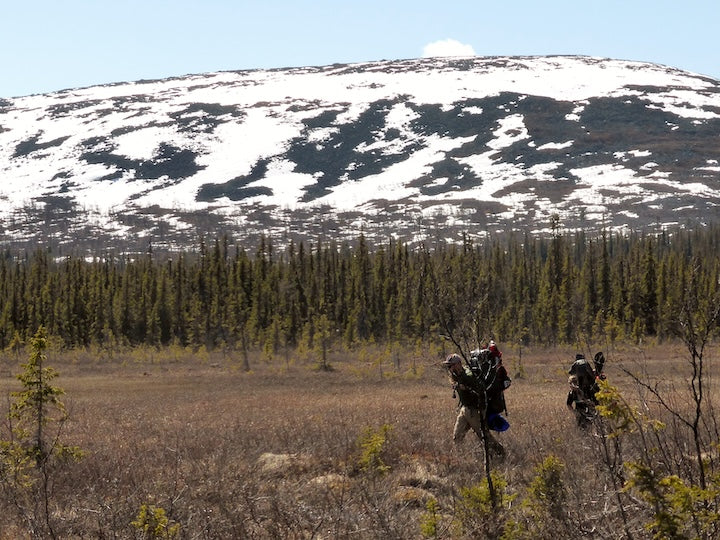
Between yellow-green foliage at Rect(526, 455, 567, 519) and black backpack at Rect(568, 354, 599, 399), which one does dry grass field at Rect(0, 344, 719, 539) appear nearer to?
yellow-green foliage at Rect(526, 455, 567, 519)

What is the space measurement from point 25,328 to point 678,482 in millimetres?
87861

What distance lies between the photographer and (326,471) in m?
10.9

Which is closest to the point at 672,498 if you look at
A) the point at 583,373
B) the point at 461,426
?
the point at 461,426

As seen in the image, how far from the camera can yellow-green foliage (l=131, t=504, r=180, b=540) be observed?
5.86m

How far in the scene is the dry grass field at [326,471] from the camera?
664 centimetres

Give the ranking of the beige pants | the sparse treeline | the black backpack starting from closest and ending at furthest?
the beige pants → the black backpack → the sparse treeline

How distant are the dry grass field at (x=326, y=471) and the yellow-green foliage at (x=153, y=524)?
0.8 inches

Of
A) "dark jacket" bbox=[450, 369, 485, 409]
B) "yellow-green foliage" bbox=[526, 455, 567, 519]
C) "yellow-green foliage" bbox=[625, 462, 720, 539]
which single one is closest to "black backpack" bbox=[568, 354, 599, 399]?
"dark jacket" bbox=[450, 369, 485, 409]

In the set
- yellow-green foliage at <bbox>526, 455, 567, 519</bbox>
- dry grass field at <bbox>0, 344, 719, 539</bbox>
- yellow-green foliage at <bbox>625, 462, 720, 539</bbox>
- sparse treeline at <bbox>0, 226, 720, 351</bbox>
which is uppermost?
yellow-green foliage at <bbox>625, 462, 720, 539</bbox>

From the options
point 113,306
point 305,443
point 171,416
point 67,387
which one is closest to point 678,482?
point 305,443

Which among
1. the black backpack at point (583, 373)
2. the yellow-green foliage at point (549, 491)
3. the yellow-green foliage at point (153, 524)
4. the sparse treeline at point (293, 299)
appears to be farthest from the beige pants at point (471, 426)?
the sparse treeline at point (293, 299)

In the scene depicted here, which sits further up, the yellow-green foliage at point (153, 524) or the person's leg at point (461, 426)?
the yellow-green foliage at point (153, 524)

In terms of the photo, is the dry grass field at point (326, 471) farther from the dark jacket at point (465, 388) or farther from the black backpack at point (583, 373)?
the dark jacket at point (465, 388)

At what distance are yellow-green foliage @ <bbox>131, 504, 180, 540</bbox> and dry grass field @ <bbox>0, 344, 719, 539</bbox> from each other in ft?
0.07
